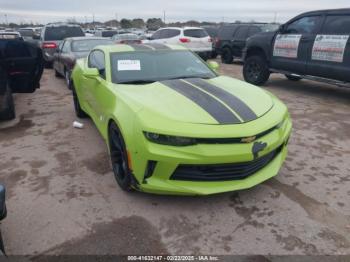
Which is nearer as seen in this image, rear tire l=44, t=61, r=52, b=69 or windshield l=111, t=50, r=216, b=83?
windshield l=111, t=50, r=216, b=83

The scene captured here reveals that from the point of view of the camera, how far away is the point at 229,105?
11.4 feet

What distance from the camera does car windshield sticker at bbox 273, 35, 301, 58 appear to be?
8.19 meters

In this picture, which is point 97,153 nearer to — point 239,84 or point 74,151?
point 74,151

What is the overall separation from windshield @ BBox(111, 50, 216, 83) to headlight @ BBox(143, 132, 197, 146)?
1303 millimetres

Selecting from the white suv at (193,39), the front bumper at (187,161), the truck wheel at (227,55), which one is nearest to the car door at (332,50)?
the front bumper at (187,161)

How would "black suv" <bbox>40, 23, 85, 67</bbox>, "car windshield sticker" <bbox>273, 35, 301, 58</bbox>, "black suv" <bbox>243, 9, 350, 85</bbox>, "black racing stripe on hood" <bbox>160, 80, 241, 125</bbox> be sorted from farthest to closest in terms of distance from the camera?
"black suv" <bbox>40, 23, 85, 67</bbox>, "car windshield sticker" <bbox>273, 35, 301, 58</bbox>, "black suv" <bbox>243, 9, 350, 85</bbox>, "black racing stripe on hood" <bbox>160, 80, 241, 125</bbox>

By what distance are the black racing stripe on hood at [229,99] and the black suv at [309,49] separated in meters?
4.30

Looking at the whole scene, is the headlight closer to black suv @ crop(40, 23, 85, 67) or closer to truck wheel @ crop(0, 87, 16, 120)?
truck wheel @ crop(0, 87, 16, 120)

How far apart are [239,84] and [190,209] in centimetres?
179

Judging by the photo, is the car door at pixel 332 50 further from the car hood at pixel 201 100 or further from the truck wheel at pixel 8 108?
the truck wheel at pixel 8 108

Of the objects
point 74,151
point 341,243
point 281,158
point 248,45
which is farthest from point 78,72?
point 248,45

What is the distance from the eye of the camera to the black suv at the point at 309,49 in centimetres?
716

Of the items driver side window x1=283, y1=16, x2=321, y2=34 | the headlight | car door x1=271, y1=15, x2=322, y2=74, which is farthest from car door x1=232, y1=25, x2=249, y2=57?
the headlight

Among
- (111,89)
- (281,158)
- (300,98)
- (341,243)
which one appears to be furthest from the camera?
(300,98)
